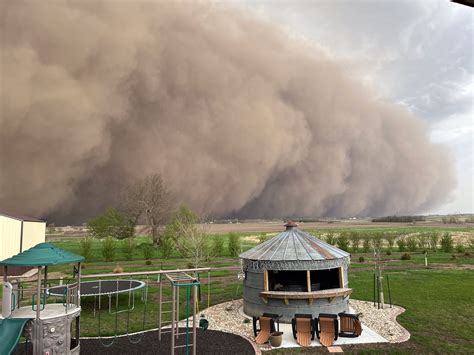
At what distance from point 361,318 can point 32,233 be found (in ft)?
109

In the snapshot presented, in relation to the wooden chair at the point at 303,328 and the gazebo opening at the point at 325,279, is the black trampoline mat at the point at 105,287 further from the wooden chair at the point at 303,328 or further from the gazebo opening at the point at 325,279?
the gazebo opening at the point at 325,279

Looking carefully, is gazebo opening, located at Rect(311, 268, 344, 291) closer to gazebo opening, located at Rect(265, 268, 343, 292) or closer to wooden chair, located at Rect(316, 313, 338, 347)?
gazebo opening, located at Rect(265, 268, 343, 292)

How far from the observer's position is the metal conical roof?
13.8 metres

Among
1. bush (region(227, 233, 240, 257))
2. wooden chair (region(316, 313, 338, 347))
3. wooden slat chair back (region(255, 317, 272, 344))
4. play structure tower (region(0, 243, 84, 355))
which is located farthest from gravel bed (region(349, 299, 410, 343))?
bush (region(227, 233, 240, 257))

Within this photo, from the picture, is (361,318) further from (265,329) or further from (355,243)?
(355,243)

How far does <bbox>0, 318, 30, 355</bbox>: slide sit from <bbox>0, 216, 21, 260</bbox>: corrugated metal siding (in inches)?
876

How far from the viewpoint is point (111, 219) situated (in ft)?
190

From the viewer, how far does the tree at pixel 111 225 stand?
56.6 meters

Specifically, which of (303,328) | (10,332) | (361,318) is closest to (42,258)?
(10,332)

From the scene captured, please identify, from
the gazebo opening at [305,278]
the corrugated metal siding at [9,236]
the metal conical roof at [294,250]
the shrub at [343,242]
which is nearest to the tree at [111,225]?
the corrugated metal siding at [9,236]

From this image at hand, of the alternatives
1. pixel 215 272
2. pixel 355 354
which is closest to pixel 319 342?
pixel 355 354

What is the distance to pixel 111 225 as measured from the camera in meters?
57.2

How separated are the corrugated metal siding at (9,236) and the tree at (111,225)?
83.9ft

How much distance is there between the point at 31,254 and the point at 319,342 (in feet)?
31.1
